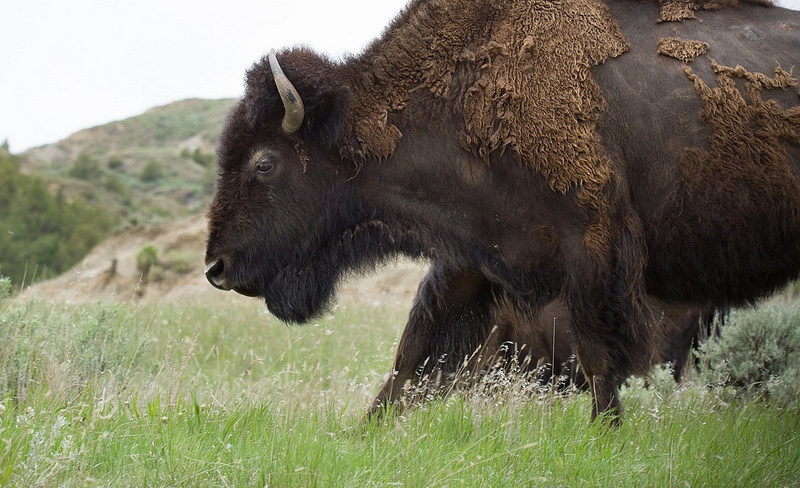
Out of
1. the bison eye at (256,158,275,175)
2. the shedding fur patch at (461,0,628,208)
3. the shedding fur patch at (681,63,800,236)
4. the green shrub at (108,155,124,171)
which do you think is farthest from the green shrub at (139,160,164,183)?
the shedding fur patch at (681,63,800,236)

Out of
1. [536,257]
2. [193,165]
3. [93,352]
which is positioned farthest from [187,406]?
[193,165]

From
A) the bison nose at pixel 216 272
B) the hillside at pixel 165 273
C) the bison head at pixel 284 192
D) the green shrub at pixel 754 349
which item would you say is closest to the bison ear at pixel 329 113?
the bison head at pixel 284 192

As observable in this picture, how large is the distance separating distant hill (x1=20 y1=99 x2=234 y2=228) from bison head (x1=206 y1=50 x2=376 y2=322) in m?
27.4

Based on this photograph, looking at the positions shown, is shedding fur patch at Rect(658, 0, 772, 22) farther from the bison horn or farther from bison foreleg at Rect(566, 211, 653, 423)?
the bison horn

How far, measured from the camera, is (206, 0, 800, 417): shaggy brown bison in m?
4.32

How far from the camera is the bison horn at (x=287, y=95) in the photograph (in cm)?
446

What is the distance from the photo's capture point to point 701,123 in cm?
435

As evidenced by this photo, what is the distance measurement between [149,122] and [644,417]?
60586mm

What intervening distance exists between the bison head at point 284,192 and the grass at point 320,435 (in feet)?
2.33

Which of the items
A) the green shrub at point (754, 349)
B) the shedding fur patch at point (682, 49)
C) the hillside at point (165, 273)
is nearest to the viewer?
the shedding fur patch at point (682, 49)

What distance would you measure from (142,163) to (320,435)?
47.9 meters

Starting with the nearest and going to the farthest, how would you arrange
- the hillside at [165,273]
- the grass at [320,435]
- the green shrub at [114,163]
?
the grass at [320,435]
the hillside at [165,273]
the green shrub at [114,163]

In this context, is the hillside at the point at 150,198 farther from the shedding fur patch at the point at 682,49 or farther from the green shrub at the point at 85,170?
the shedding fur patch at the point at 682,49

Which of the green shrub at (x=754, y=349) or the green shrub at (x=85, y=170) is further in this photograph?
the green shrub at (x=85, y=170)
